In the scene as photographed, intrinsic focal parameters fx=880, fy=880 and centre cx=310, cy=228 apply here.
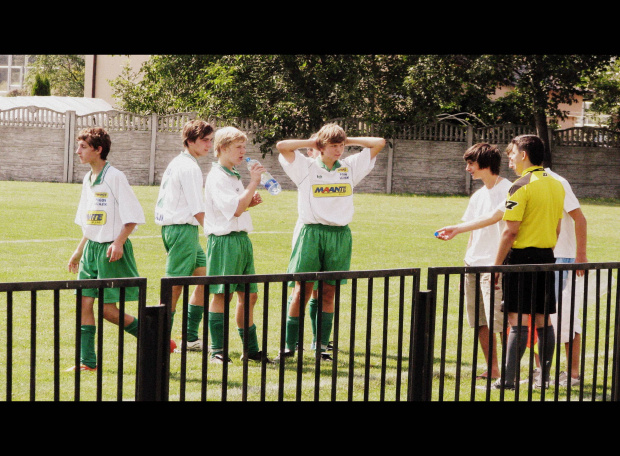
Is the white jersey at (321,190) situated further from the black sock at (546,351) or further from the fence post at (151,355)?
the fence post at (151,355)

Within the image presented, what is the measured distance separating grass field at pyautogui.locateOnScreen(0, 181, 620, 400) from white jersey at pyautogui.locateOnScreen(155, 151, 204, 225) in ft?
3.55

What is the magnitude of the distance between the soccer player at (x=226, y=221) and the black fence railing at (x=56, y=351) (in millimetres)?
727

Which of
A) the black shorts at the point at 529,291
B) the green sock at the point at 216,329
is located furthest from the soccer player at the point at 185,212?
the black shorts at the point at 529,291

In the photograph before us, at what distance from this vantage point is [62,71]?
59.8m

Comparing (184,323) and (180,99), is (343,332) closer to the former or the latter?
(184,323)

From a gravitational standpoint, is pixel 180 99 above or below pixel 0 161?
above

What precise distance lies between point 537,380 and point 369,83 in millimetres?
21646

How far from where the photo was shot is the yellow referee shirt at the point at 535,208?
5789mm

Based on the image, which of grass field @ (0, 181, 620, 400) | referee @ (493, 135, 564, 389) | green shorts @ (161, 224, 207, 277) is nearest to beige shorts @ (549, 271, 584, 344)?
referee @ (493, 135, 564, 389)

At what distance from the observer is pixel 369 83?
27.2 metres

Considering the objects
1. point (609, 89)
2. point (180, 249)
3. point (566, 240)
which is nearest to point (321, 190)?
point (180, 249)
